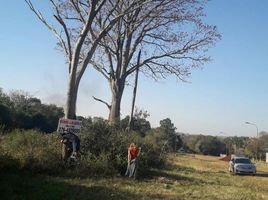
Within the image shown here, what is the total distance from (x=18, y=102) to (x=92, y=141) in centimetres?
6755

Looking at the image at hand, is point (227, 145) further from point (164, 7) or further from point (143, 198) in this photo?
point (143, 198)

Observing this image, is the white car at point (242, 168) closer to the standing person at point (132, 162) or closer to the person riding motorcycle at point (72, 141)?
the standing person at point (132, 162)

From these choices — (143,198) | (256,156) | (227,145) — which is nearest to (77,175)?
(143,198)

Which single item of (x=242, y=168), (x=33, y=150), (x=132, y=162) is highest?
(x=242, y=168)

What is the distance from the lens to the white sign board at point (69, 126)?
21812 mm

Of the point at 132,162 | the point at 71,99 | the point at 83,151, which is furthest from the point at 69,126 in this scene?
the point at 132,162

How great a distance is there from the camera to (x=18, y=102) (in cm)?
8812

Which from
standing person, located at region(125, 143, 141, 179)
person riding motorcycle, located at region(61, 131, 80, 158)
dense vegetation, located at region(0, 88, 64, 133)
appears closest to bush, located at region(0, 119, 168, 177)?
person riding motorcycle, located at region(61, 131, 80, 158)

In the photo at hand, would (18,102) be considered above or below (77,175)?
above

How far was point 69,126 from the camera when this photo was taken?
22.0 meters

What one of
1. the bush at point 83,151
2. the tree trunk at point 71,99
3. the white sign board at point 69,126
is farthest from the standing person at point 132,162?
the tree trunk at point 71,99

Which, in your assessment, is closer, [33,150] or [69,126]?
[33,150]

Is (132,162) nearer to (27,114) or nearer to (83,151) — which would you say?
(83,151)

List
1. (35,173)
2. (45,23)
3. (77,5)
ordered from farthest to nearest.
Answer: (77,5) < (45,23) < (35,173)
